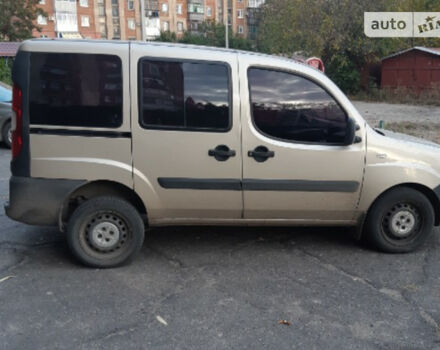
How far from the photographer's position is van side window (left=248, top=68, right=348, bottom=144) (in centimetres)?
430

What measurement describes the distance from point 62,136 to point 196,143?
1130mm

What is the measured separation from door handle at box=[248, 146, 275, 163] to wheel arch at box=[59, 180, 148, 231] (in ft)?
3.55

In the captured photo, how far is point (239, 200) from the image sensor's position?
4.37 meters

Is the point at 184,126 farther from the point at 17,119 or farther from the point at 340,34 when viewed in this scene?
the point at 340,34

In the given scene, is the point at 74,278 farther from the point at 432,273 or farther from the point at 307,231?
the point at 432,273

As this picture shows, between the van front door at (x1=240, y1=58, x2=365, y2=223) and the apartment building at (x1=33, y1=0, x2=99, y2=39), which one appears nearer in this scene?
the van front door at (x1=240, y1=58, x2=365, y2=223)

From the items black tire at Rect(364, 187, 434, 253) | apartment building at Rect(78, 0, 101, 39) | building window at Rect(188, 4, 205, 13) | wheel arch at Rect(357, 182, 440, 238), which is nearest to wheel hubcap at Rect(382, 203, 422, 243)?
black tire at Rect(364, 187, 434, 253)

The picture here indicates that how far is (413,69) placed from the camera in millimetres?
27141

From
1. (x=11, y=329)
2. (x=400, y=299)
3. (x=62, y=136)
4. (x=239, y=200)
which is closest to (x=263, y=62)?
(x=239, y=200)

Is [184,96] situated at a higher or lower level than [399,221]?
higher

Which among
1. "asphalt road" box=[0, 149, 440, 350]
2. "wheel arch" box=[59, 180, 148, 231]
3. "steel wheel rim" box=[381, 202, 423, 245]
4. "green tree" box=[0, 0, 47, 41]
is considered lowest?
"asphalt road" box=[0, 149, 440, 350]

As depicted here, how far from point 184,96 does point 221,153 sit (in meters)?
0.59

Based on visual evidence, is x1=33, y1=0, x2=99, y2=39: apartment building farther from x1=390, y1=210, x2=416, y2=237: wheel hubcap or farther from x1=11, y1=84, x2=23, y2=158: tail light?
x1=390, y1=210, x2=416, y2=237: wheel hubcap

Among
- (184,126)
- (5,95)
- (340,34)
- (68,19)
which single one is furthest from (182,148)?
(68,19)
